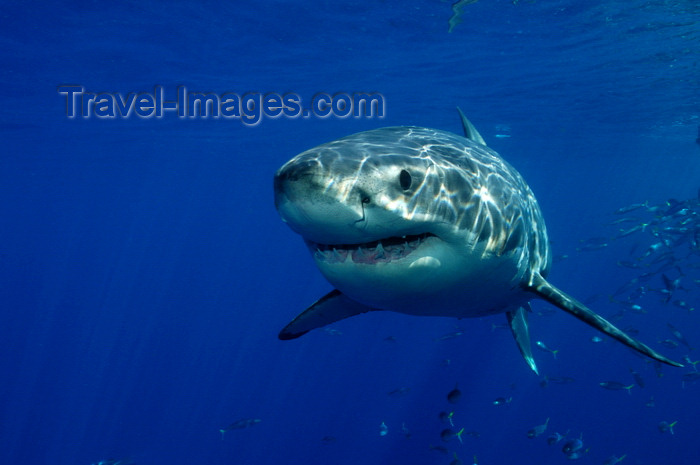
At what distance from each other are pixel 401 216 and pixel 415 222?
0.13 metres

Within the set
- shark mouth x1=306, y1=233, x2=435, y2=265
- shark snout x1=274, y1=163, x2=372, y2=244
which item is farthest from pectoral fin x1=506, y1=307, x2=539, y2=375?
shark snout x1=274, y1=163, x2=372, y2=244

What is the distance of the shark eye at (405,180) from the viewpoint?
2434mm

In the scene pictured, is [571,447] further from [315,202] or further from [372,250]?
[315,202]

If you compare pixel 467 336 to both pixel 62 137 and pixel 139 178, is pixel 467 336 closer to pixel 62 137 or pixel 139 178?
pixel 62 137

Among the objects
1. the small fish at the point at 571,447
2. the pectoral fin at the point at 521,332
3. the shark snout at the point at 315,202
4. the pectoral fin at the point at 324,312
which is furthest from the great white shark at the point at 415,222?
the small fish at the point at 571,447

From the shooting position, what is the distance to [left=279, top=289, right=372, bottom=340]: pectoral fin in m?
4.53

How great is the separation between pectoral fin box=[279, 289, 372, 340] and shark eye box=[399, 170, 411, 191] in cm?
214

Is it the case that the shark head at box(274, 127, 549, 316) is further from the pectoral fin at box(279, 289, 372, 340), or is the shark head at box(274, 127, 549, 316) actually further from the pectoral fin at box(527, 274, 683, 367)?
the pectoral fin at box(279, 289, 372, 340)

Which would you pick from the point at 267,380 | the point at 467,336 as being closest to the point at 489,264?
the point at 467,336

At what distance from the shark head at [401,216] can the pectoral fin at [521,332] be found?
104 inches

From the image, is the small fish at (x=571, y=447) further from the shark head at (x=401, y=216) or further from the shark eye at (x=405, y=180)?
the shark eye at (x=405, y=180)

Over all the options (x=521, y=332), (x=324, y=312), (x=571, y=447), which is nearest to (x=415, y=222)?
(x=324, y=312)

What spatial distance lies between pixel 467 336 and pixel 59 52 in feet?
78.4

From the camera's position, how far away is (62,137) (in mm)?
26453
